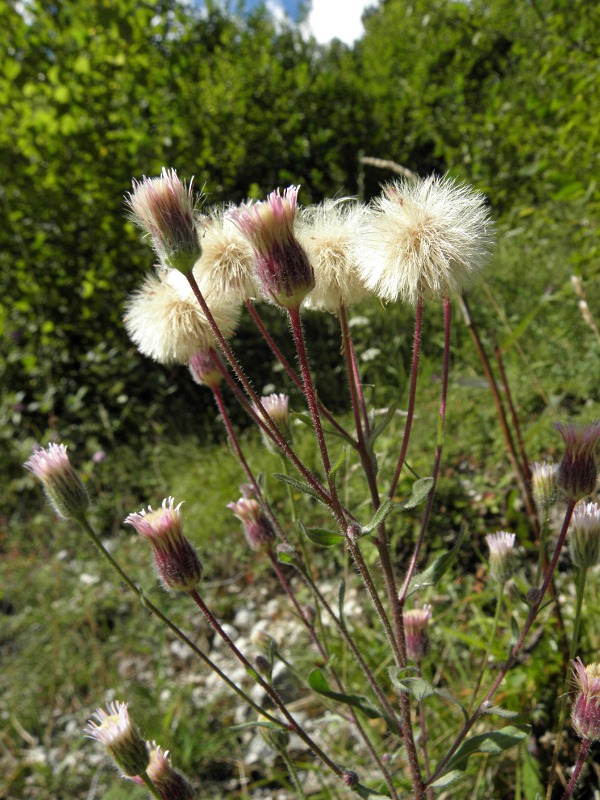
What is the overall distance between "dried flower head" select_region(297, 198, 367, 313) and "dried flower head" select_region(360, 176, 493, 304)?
2.9 inches

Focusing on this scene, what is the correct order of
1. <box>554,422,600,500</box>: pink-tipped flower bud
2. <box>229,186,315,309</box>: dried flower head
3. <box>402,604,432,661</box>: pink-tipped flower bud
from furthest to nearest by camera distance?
<box>402,604,432,661</box>: pink-tipped flower bud < <box>554,422,600,500</box>: pink-tipped flower bud < <box>229,186,315,309</box>: dried flower head

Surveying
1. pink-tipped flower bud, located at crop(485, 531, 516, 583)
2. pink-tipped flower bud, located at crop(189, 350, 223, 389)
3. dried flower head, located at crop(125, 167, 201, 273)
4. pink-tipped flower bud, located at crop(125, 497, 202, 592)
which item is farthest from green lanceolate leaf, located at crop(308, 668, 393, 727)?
dried flower head, located at crop(125, 167, 201, 273)

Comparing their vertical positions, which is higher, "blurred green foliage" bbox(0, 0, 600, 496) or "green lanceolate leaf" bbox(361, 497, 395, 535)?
"blurred green foliage" bbox(0, 0, 600, 496)

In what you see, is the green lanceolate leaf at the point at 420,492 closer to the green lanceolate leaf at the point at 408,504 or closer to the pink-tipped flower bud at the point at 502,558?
the green lanceolate leaf at the point at 408,504

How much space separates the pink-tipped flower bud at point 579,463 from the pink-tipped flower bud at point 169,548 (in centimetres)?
63

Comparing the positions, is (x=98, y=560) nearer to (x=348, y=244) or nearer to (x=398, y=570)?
(x=398, y=570)

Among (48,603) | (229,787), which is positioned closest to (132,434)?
(48,603)

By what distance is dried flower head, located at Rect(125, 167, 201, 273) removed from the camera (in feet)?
2.97

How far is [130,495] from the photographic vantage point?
14.0 ft

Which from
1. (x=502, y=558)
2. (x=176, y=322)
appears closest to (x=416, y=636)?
(x=502, y=558)

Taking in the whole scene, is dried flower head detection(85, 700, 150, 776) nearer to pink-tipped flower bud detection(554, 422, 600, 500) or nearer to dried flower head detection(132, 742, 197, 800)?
dried flower head detection(132, 742, 197, 800)

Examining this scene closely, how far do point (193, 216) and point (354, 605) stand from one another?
2080mm

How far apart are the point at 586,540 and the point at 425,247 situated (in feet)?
1.81

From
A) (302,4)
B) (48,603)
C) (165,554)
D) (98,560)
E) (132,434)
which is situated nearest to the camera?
(165,554)
